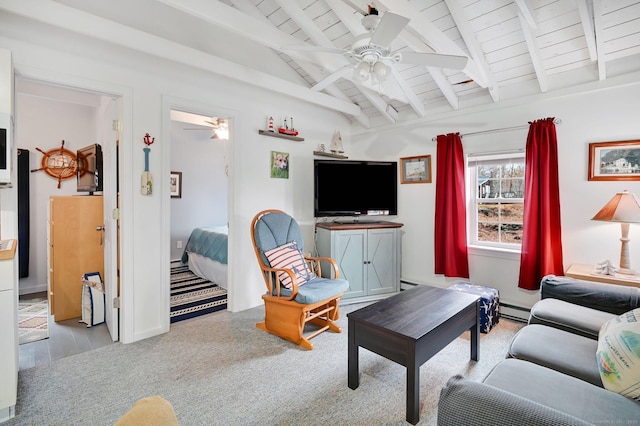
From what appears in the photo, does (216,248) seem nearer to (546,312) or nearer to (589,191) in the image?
(546,312)

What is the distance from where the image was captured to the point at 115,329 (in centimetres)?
280

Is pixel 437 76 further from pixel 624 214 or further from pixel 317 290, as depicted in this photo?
pixel 317 290

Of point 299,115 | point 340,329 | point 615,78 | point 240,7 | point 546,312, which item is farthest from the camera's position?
point 299,115

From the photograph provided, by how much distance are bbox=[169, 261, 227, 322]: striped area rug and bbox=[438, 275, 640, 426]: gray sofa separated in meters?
2.90

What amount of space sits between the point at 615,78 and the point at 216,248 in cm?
452

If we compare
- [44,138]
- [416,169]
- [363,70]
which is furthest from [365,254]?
[44,138]

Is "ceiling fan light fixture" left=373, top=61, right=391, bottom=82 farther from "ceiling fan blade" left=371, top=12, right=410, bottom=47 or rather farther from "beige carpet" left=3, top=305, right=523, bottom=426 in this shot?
"beige carpet" left=3, top=305, right=523, bottom=426

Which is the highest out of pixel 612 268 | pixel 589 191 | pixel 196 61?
pixel 196 61

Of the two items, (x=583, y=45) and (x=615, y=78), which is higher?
(x=583, y=45)

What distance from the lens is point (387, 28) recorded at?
184 cm

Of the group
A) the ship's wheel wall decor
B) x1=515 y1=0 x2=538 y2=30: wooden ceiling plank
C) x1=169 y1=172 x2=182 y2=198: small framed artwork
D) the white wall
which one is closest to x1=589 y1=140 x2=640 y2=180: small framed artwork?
the white wall

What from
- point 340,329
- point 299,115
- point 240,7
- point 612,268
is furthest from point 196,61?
point 612,268

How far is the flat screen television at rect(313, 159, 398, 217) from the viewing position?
3936mm

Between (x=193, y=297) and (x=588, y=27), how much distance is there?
15.0ft
